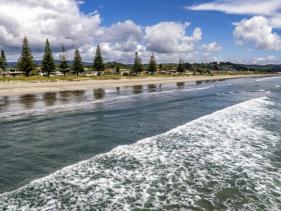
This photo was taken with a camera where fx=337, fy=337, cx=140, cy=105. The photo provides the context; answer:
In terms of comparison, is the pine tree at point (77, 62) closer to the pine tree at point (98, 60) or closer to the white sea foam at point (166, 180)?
the pine tree at point (98, 60)

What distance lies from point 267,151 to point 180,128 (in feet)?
24.3

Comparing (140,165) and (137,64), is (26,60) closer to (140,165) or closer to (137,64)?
(137,64)

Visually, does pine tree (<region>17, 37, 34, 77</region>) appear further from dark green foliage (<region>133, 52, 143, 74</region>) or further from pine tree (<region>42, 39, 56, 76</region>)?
dark green foliage (<region>133, 52, 143, 74</region>)

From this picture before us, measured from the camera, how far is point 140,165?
14.1m

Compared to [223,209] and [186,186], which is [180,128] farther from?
[223,209]

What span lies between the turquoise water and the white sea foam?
0.10ft

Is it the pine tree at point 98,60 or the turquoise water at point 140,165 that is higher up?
the pine tree at point 98,60

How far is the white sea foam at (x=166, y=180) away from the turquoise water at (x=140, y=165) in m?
0.03

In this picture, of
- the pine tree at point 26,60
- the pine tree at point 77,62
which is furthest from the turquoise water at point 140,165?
the pine tree at point 77,62

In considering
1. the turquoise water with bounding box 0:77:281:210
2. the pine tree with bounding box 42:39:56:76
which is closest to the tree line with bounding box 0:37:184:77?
the pine tree with bounding box 42:39:56:76

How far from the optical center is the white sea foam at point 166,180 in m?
10.1

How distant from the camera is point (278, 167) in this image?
1393 cm

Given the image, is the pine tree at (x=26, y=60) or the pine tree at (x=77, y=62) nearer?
the pine tree at (x=26, y=60)

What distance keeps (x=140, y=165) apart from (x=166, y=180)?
6.85 feet
